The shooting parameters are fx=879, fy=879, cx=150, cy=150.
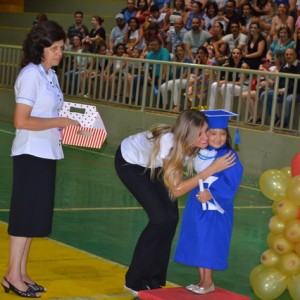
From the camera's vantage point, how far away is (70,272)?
7184 mm

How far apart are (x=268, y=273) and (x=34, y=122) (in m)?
2.24

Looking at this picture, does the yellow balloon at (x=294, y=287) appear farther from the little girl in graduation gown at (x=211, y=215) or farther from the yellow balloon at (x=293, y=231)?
the little girl in graduation gown at (x=211, y=215)

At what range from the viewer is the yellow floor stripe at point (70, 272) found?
259 inches

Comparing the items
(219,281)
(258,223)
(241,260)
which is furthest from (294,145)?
(219,281)

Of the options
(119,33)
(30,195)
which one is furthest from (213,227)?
(119,33)

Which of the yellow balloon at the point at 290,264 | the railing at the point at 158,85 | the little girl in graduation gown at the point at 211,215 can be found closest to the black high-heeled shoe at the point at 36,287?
the little girl in graduation gown at the point at 211,215

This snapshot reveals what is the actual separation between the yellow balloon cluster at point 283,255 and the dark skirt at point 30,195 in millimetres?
1802

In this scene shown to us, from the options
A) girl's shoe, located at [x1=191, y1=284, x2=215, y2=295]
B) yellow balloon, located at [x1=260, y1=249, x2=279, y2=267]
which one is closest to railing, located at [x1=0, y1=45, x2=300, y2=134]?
yellow balloon, located at [x1=260, y1=249, x2=279, y2=267]

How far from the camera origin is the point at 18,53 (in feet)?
60.0

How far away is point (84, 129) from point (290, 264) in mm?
1888

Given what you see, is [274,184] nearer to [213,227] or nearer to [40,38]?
[213,227]

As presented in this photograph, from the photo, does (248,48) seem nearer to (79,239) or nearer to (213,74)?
(213,74)

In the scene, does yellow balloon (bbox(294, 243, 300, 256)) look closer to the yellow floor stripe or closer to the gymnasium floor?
the gymnasium floor

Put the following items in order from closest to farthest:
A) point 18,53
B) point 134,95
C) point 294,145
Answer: point 294,145 → point 134,95 → point 18,53
